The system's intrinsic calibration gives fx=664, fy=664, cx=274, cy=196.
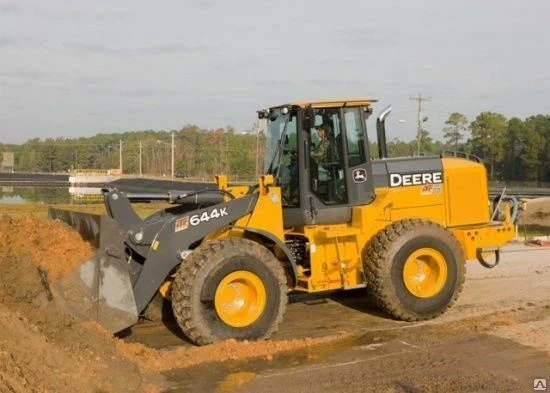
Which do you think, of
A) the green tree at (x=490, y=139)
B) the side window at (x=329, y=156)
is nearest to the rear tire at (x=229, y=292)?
the side window at (x=329, y=156)

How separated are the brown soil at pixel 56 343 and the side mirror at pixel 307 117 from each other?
98.7 inches

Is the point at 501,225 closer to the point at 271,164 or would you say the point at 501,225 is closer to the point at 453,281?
the point at 453,281

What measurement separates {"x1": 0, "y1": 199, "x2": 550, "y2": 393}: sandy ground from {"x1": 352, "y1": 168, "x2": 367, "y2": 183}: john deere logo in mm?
1726

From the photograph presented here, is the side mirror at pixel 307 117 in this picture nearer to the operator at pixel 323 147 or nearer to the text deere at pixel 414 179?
the operator at pixel 323 147

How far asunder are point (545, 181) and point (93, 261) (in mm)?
74836

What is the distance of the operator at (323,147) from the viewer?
8.12 meters

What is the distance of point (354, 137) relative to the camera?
8.25 metres

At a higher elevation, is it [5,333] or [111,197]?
[111,197]

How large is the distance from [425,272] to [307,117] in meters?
2.47

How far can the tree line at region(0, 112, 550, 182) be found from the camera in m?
75.3

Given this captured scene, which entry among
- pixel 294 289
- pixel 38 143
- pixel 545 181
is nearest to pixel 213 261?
pixel 294 289

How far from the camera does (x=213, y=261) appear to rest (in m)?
6.90

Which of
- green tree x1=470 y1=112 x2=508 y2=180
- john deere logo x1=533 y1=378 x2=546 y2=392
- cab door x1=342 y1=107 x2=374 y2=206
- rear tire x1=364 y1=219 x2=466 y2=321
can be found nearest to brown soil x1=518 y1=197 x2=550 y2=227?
rear tire x1=364 y1=219 x2=466 y2=321

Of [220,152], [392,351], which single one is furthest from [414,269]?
[220,152]
